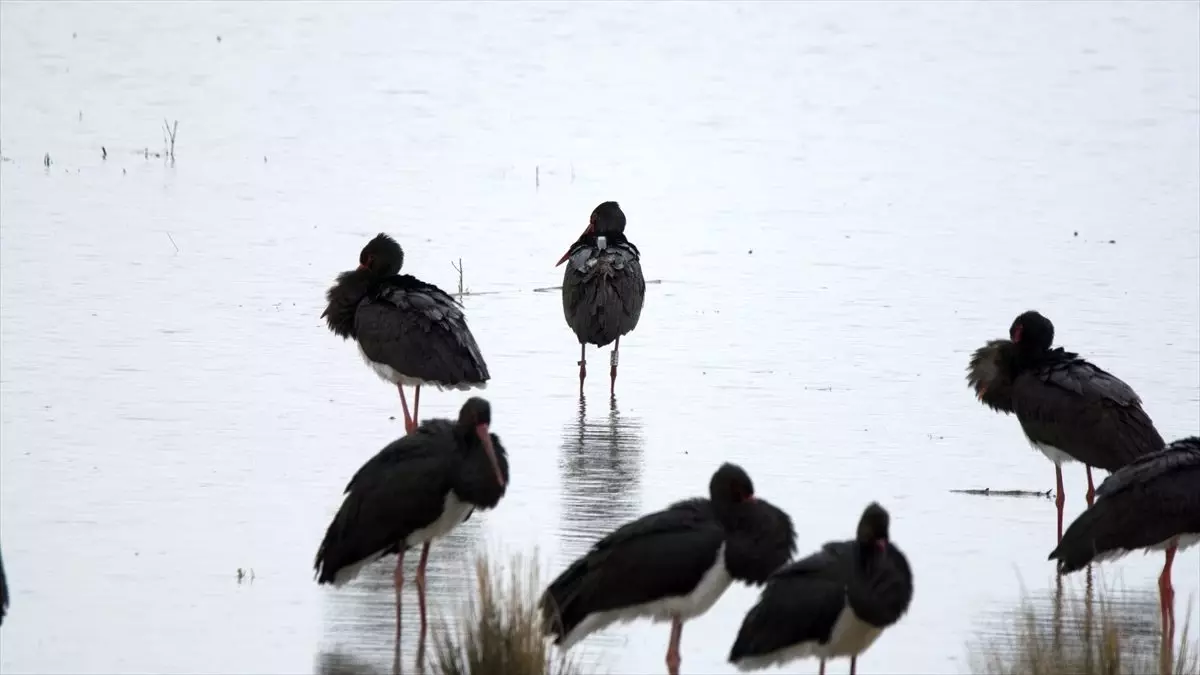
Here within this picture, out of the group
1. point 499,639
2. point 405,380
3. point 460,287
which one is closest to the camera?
point 499,639

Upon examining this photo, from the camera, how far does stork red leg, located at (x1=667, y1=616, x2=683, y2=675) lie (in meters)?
9.89

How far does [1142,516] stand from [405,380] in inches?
208

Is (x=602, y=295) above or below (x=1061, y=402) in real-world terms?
above

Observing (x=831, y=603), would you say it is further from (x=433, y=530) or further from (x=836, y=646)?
(x=433, y=530)

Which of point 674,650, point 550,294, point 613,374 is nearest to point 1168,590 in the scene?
point 674,650

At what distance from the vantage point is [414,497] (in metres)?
10.6

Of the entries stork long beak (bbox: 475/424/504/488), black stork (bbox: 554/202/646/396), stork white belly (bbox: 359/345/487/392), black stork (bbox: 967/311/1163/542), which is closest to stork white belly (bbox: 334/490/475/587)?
stork long beak (bbox: 475/424/504/488)

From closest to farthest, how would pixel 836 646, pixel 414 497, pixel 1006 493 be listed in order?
pixel 836 646 → pixel 414 497 → pixel 1006 493

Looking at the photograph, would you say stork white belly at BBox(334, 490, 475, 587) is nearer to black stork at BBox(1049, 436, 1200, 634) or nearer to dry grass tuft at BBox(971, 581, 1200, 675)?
dry grass tuft at BBox(971, 581, 1200, 675)

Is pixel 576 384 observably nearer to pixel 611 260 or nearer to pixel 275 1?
pixel 611 260

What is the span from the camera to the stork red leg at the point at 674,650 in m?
9.89

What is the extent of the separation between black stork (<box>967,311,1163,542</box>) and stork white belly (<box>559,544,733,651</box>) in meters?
3.34

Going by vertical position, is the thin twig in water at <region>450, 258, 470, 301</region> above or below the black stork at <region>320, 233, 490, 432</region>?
above

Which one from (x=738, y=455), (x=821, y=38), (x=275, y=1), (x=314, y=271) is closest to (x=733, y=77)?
(x=821, y=38)
